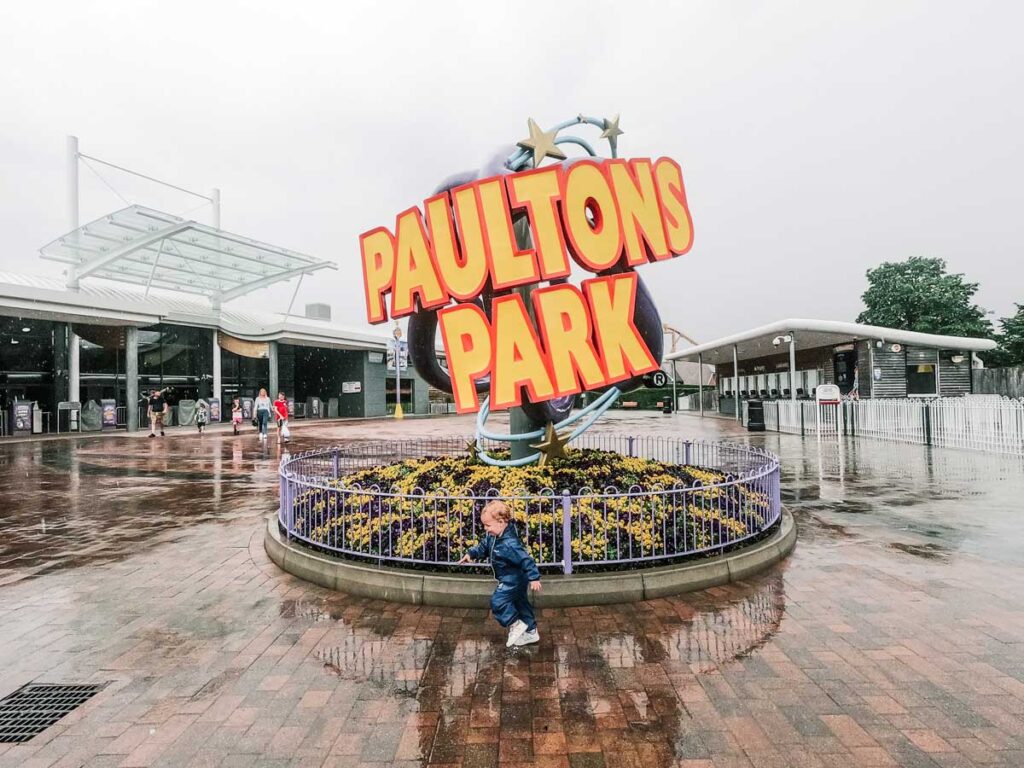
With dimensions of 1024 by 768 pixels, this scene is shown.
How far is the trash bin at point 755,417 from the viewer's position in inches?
1006

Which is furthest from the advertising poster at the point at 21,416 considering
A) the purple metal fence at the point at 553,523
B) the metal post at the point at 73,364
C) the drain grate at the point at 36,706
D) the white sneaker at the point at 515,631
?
the white sneaker at the point at 515,631

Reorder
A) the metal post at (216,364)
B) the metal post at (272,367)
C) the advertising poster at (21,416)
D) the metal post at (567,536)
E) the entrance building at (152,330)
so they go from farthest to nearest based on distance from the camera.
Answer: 1. the metal post at (272,367)
2. the metal post at (216,364)
3. the entrance building at (152,330)
4. the advertising poster at (21,416)
5. the metal post at (567,536)

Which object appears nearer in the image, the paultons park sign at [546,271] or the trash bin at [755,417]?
the paultons park sign at [546,271]

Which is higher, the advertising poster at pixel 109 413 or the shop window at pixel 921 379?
the shop window at pixel 921 379

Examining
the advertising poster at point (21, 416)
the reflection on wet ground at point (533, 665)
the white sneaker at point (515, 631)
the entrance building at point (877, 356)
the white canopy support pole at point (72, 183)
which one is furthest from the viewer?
the white canopy support pole at point (72, 183)

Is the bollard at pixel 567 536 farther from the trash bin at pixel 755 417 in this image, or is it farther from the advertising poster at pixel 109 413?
the advertising poster at pixel 109 413

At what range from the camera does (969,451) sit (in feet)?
53.3

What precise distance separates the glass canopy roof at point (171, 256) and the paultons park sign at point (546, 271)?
23293mm

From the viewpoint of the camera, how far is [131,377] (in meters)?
28.2

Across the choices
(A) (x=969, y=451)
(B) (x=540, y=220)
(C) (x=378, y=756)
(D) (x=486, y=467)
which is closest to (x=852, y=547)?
(D) (x=486, y=467)

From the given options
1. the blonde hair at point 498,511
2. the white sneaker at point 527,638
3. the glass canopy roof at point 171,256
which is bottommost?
the white sneaker at point 527,638

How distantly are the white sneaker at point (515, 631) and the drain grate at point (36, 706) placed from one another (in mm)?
2847

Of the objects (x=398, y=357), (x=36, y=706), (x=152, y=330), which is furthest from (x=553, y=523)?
(x=398, y=357)

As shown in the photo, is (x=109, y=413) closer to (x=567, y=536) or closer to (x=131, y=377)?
(x=131, y=377)
